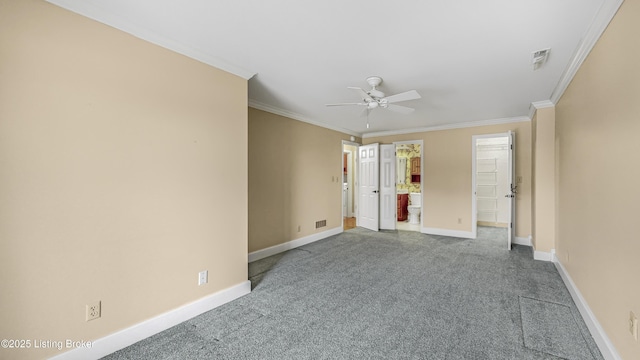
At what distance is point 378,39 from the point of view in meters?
2.27

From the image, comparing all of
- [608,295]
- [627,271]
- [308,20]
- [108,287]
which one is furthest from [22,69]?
[608,295]

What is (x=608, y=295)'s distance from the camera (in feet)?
6.32

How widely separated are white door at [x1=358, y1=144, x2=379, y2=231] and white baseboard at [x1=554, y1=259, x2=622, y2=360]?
3661 millimetres

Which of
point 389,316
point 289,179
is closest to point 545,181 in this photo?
point 389,316

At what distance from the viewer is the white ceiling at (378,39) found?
6.09ft

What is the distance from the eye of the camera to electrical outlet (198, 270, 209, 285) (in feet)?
8.38

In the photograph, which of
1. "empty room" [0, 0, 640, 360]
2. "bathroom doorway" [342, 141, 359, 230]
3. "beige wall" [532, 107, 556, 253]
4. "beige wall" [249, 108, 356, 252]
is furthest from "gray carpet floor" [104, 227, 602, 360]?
"bathroom doorway" [342, 141, 359, 230]

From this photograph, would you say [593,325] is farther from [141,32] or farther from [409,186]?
[409,186]

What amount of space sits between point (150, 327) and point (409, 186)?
24.6 feet

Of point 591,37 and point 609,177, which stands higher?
point 591,37

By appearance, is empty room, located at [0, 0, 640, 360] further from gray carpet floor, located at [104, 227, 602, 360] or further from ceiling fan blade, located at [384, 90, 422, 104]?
ceiling fan blade, located at [384, 90, 422, 104]

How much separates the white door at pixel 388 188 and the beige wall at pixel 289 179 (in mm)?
1133

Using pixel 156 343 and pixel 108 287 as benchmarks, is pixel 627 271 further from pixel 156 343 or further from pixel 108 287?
pixel 108 287

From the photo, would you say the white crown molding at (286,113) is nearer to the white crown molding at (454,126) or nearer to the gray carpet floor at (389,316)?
the white crown molding at (454,126)
